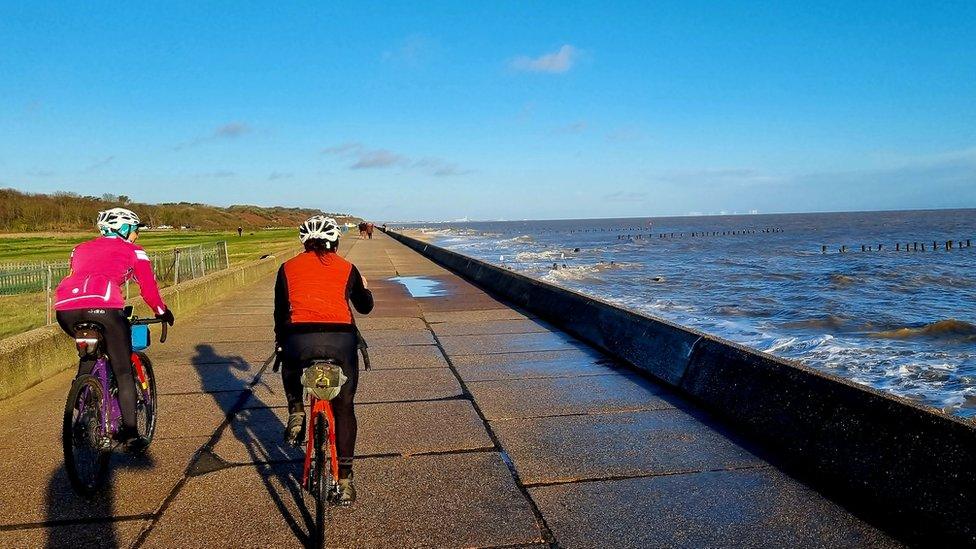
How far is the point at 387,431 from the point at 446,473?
1.08 meters

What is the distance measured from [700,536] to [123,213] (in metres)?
4.05

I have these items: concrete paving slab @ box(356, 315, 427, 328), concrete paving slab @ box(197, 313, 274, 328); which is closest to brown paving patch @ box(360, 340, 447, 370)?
concrete paving slab @ box(356, 315, 427, 328)

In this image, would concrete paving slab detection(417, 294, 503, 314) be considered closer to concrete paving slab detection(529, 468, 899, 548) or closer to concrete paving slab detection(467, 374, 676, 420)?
concrete paving slab detection(467, 374, 676, 420)

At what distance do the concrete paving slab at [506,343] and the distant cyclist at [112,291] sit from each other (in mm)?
4674

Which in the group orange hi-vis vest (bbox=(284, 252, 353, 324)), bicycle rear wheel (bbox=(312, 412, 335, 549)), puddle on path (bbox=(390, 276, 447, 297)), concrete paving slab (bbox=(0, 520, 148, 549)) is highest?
orange hi-vis vest (bbox=(284, 252, 353, 324))

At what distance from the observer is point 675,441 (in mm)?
5215

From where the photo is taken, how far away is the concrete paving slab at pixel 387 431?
5.04 metres

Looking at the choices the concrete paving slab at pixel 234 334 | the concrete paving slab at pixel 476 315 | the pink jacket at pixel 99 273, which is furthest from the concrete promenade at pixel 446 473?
the concrete paving slab at pixel 476 315

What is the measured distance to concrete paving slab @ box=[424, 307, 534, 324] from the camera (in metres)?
12.2

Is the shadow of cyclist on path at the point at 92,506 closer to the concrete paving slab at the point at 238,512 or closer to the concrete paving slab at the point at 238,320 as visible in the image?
the concrete paving slab at the point at 238,512

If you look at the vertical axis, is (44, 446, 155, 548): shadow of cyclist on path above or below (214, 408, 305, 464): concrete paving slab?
above

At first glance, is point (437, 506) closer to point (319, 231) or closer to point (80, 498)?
point (319, 231)

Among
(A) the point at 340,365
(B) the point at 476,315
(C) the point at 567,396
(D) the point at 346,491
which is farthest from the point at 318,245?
(B) the point at 476,315

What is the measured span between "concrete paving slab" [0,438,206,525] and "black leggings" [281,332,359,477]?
117 cm
